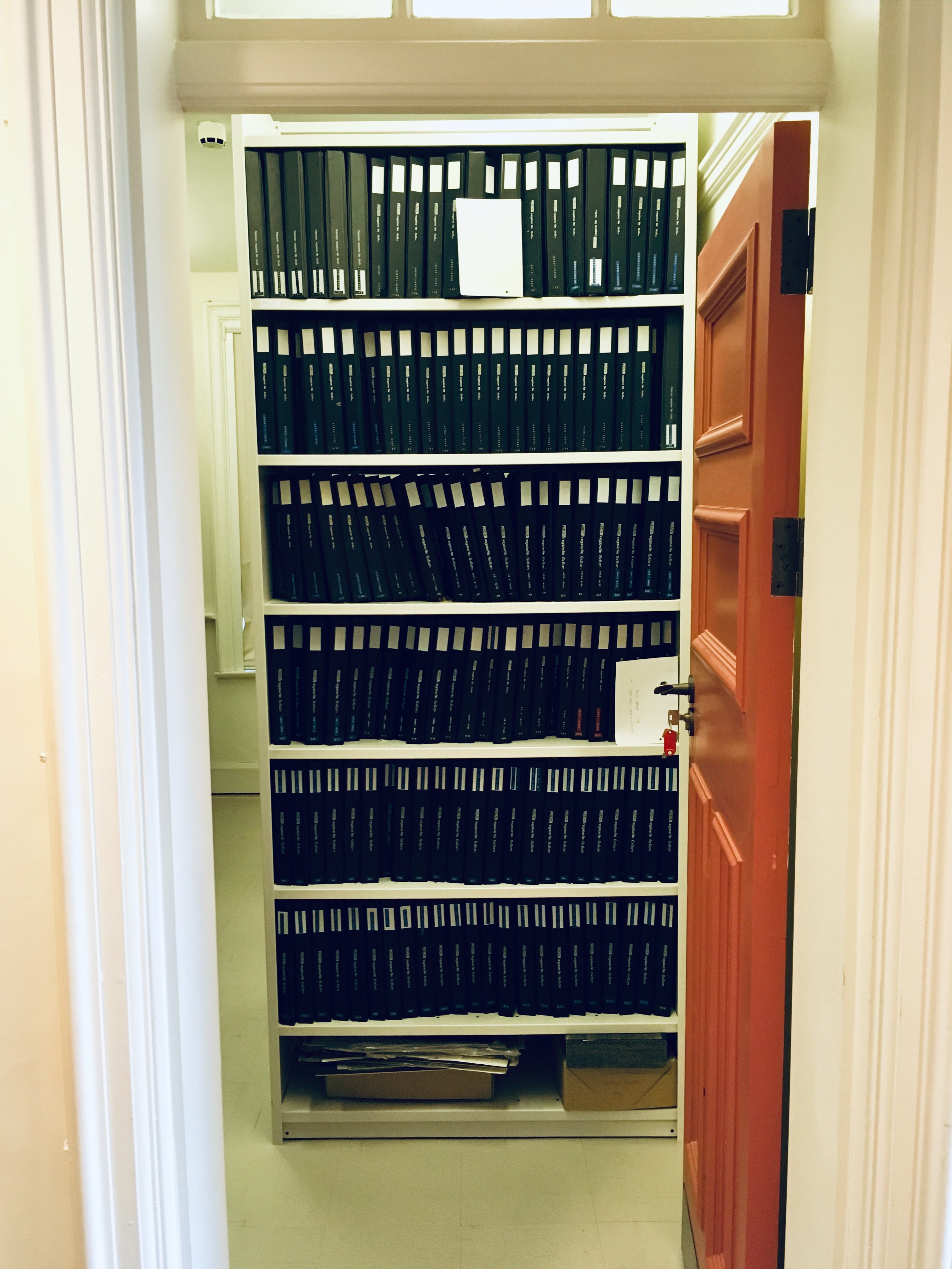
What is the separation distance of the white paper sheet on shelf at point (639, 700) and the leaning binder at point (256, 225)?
111 centimetres

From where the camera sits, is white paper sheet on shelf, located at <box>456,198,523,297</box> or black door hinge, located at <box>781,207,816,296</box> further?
white paper sheet on shelf, located at <box>456,198,523,297</box>

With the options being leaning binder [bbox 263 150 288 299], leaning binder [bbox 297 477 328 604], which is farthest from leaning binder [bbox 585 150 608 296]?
leaning binder [bbox 297 477 328 604]

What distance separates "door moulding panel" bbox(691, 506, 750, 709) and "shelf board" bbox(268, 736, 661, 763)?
0.43 metres

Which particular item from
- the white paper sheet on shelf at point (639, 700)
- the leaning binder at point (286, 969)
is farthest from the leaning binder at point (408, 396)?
the leaning binder at point (286, 969)

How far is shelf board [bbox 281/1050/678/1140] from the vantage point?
210 centimetres

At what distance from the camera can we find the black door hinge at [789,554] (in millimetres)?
1106

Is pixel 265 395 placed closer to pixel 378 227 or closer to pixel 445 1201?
pixel 378 227

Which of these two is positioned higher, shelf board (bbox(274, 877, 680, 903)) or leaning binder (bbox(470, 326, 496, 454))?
leaning binder (bbox(470, 326, 496, 454))

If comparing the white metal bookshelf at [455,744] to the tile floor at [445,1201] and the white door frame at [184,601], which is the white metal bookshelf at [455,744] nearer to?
the tile floor at [445,1201]

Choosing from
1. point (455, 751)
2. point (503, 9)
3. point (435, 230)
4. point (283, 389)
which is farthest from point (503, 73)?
point (455, 751)

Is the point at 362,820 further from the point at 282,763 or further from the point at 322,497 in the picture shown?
the point at 322,497

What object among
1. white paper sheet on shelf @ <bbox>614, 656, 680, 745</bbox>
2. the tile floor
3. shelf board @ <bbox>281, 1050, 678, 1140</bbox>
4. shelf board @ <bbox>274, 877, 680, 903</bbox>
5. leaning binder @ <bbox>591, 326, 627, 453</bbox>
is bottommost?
the tile floor

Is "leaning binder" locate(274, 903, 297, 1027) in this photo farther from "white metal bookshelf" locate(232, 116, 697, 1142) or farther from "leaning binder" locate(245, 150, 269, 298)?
"leaning binder" locate(245, 150, 269, 298)

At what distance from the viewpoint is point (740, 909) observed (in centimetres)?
124
